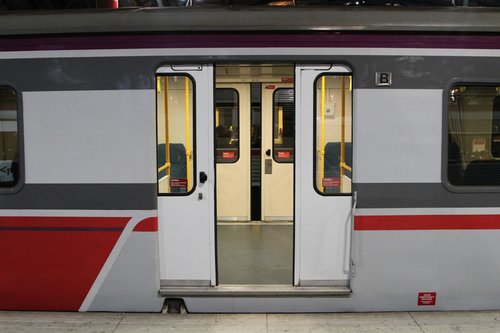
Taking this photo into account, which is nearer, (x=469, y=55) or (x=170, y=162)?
(x=469, y=55)

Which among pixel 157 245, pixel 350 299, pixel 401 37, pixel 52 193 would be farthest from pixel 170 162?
pixel 401 37

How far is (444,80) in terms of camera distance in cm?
330

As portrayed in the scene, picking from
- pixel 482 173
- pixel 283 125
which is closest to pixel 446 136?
pixel 482 173

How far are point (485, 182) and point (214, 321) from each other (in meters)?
2.43

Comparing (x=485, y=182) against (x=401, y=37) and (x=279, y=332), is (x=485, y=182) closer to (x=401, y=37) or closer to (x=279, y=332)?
(x=401, y=37)

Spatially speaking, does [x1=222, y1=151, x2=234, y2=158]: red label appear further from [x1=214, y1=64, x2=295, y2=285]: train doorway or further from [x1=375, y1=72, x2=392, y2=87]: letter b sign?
[x1=375, y1=72, x2=392, y2=87]: letter b sign

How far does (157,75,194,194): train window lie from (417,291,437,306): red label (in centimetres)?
206

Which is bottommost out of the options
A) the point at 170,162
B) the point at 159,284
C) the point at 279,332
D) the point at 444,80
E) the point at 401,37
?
the point at 279,332

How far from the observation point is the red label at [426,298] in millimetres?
3412

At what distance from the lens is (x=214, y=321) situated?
3.33 metres

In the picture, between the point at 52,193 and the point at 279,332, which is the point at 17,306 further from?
the point at 279,332

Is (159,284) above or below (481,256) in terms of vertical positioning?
below

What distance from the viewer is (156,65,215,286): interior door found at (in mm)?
3434

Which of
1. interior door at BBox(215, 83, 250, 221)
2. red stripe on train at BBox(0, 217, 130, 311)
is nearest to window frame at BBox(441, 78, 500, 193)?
red stripe on train at BBox(0, 217, 130, 311)
